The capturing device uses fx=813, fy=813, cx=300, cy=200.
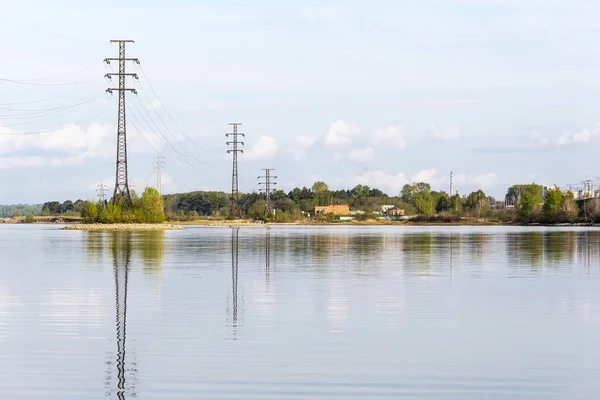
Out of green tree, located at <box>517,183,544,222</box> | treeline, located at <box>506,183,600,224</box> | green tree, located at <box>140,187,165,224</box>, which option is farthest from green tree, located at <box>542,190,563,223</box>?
green tree, located at <box>140,187,165,224</box>

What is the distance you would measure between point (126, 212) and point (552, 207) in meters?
102

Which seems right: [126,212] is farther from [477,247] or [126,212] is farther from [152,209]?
[477,247]

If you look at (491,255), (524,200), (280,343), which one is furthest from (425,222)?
(280,343)

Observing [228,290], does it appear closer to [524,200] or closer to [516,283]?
[516,283]

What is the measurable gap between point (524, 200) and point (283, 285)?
165131mm

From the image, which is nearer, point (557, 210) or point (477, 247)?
point (477, 247)

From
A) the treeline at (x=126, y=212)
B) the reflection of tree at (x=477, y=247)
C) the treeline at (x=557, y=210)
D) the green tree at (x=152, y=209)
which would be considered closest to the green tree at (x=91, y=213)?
the treeline at (x=126, y=212)

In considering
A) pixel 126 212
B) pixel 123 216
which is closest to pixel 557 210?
pixel 126 212

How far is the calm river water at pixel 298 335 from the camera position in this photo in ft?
36.1

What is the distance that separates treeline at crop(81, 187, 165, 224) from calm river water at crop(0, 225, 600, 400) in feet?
222

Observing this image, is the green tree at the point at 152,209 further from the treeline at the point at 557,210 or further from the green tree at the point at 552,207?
the green tree at the point at 552,207

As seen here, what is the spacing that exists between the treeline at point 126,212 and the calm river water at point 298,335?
222 ft

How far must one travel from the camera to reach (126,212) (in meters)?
96.8

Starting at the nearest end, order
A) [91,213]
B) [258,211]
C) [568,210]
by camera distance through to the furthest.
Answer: [91,213] → [568,210] → [258,211]
